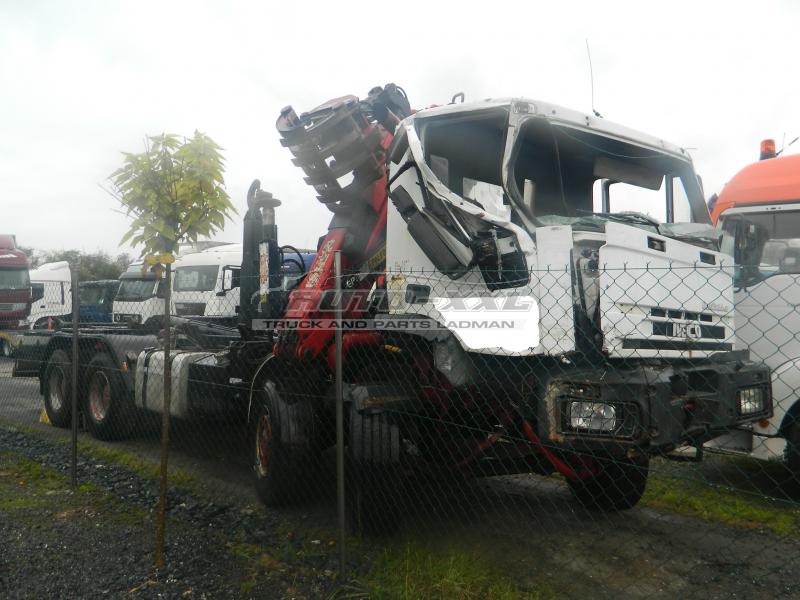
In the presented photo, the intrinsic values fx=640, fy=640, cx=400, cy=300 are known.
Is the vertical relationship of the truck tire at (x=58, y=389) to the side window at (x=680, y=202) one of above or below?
below

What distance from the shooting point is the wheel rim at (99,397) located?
297 inches

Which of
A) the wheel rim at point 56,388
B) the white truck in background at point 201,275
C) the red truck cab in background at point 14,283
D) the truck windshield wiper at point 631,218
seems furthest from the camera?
the red truck cab in background at point 14,283

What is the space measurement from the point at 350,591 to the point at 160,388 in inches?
149

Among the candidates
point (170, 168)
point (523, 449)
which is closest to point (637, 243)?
point (523, 449)

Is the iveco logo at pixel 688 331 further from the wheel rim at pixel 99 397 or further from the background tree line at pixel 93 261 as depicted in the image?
the background tree line at pixel 93 261

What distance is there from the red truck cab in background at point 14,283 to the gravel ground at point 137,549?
1573 cm

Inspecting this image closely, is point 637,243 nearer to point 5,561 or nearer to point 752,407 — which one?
point 752,407

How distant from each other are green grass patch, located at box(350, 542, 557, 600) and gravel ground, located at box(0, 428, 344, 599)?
0.28 meters

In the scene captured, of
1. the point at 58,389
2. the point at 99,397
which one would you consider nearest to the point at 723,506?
the point at 99,397

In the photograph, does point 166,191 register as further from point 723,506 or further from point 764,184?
point 764,184

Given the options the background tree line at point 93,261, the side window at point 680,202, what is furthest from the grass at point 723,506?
the background tree line at point 93,261

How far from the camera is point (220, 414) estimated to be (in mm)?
6223

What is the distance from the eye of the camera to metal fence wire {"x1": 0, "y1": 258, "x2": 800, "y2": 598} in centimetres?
345

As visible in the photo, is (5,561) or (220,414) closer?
(5,561)
